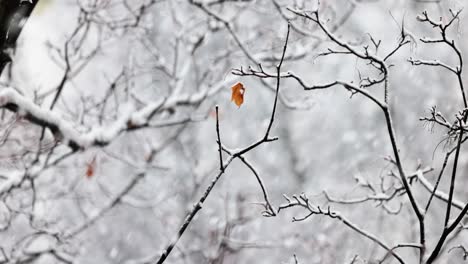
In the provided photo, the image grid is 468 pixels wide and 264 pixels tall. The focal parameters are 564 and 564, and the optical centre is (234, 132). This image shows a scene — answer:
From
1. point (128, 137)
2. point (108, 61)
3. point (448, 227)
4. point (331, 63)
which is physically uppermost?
point (331, 63)

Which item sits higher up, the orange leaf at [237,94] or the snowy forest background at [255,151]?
the snowy forest background at [255,151]

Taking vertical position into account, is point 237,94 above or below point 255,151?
below

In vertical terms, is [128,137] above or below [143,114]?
above

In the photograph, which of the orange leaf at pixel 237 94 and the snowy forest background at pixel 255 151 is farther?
the snowy forest background at pixel 255 151

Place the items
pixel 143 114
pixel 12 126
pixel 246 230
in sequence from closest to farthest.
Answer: pixel 12 126, pixel 143 114, pixel 246 230

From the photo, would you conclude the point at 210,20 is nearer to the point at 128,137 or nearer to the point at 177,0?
the point at 177,0

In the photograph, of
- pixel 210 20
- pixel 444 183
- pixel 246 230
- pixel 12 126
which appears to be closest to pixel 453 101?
pixel 444 183

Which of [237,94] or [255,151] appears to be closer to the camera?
[237,94]

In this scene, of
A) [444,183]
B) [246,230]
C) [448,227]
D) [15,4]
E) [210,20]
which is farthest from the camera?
[246,230]

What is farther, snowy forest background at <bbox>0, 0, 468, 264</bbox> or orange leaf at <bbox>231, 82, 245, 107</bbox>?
snowy forest background at <bbox>0, 0, 468, 264</bbox>

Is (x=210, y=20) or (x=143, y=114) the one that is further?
(x=210, y=20)

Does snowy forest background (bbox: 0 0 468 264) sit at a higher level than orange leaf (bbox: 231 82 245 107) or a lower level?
higher
